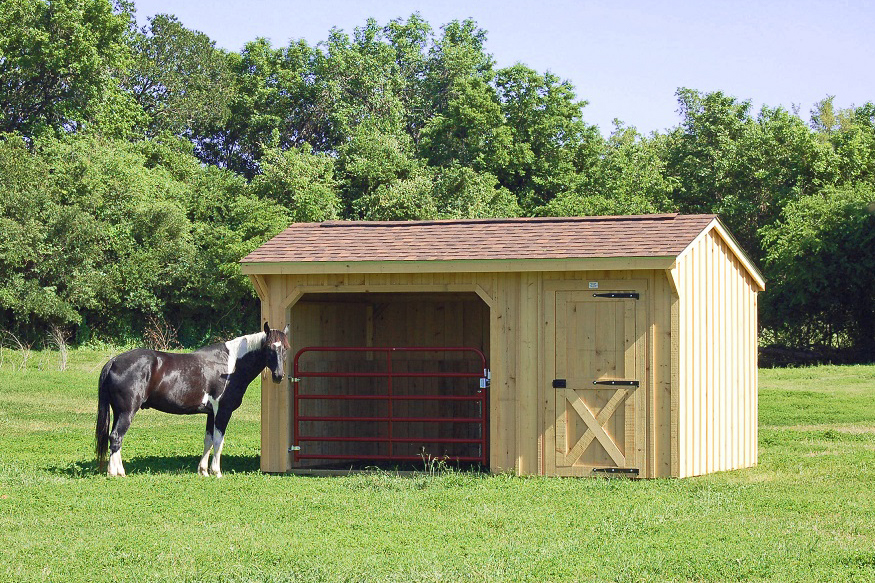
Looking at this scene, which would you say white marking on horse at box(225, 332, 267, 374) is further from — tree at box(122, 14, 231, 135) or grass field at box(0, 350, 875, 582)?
tree at box(122, 14, 231, 135)

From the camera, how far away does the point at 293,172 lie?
115ft

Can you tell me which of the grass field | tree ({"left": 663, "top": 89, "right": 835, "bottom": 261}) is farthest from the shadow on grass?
tree ({"left": 663, "top": 89, "right": 835, "bottom": 261})

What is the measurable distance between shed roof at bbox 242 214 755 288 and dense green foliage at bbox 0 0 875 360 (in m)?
19.2

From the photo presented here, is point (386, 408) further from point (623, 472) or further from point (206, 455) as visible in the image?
point (623, 472)

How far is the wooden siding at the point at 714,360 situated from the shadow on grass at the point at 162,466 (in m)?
4.97

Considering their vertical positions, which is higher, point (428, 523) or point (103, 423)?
point (103, 423)

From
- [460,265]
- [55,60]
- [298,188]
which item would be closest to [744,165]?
[298,188]

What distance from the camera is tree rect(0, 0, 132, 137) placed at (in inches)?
1522

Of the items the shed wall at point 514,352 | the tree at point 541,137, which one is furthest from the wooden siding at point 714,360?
the tree at point 541,137

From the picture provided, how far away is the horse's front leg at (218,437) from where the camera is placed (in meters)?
12.0

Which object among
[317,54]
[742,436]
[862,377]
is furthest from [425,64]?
[742,436]

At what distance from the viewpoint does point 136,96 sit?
47625 mm

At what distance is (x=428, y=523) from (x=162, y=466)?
509 centimetres

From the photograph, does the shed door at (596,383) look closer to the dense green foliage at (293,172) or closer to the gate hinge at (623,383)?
the gate hinge at (623,383)
